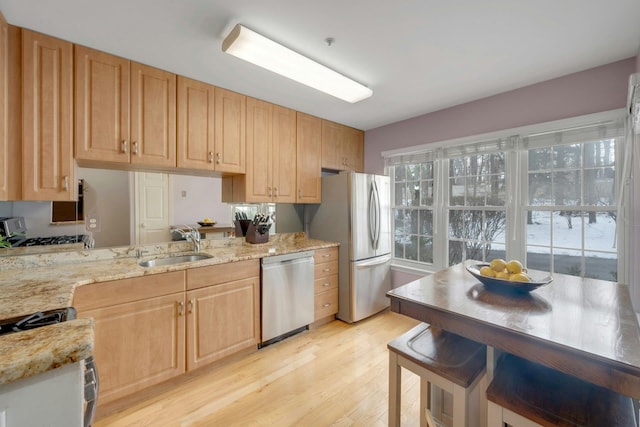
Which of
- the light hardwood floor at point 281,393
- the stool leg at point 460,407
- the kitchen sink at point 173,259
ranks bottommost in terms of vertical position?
the light hardwood floor at point 281,393

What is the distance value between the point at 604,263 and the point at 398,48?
232 centimetres

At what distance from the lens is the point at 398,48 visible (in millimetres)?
1859

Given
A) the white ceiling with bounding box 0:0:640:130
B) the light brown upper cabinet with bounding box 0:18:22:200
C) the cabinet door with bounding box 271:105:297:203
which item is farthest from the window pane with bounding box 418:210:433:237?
the light brown upper cabinet with bounding box 0:18:22:200

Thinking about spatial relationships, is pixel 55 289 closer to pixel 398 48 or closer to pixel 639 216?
pixel 398 48

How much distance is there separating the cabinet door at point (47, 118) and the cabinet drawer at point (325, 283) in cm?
216

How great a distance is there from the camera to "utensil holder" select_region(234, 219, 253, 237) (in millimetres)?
2908

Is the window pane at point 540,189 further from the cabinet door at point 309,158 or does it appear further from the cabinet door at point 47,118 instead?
the cabinet door at point 47,118

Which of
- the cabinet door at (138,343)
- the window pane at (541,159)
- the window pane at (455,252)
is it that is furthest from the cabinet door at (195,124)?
the window pane at (541,159)

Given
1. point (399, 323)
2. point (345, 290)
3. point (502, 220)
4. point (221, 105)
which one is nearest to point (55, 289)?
point (221, 105)

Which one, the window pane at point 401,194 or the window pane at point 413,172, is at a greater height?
the window pane at point 413,172

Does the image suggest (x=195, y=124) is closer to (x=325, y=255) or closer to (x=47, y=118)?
(x=47, y=118)

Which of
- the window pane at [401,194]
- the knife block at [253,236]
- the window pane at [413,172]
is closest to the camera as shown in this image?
the knife block at [253,236]

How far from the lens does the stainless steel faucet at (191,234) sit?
2465 mm

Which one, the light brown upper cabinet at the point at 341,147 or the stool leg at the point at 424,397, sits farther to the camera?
the light brown upper cabinet at the point at 341,147
